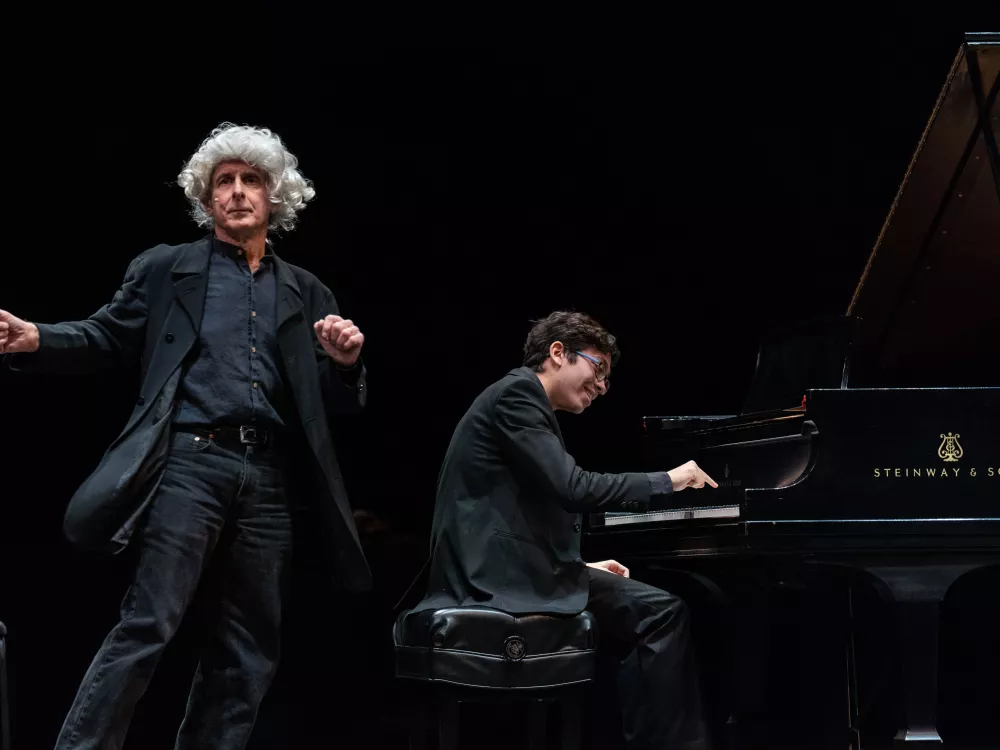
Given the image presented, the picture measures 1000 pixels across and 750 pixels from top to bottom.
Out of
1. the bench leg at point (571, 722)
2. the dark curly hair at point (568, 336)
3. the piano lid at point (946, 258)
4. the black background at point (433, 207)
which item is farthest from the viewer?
the black background at point (433, 207)

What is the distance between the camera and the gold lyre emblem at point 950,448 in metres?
3.04

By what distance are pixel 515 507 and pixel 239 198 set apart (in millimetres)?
1005

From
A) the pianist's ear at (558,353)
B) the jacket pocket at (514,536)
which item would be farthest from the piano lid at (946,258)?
the jacket pocket at (514,536)

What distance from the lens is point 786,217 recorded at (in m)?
4.52

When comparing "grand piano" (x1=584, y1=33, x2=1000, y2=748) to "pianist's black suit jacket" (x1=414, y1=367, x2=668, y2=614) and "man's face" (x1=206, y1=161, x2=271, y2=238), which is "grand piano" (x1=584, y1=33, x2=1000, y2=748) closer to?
"pianist's black suit jacket" (x1=414, y1=367, x2=668, y2=614)

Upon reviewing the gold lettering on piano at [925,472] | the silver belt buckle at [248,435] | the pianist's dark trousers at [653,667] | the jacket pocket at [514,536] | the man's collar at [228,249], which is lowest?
the pianist's dark trousers at [653,667]

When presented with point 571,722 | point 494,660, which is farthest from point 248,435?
point 571,722

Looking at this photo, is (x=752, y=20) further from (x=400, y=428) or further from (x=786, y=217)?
(x=400, y=428)

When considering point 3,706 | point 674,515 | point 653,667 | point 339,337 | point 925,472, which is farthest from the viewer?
point 674,515

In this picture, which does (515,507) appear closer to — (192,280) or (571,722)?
(571,722)

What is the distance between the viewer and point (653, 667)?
2891mm

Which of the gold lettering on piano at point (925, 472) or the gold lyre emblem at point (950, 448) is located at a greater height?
the gold lyre emblem at point (950, 448)

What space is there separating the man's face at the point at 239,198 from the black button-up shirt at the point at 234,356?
59mm

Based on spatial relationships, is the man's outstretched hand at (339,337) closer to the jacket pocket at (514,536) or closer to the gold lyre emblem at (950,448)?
the jacket pocket at (514,536)
